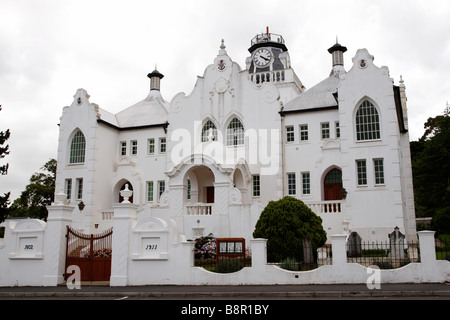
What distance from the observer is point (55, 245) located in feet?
58.2

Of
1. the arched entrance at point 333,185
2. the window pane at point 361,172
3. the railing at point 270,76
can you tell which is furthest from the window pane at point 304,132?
the railing at point 270,76

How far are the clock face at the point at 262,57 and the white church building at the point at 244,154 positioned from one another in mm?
25061

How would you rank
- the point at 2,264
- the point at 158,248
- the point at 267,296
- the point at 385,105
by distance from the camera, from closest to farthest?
the point at 267,296 < the point at 158,248 < the point at 2,264 < the point at 385,105

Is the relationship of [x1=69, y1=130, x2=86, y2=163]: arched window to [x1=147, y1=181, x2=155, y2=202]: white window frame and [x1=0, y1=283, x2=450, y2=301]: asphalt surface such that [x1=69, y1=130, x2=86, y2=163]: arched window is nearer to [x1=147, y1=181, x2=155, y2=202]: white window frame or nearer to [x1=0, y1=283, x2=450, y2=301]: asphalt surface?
[x1=147, y1=181, x2=155, y2=202]: white window frame

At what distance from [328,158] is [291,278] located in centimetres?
1451

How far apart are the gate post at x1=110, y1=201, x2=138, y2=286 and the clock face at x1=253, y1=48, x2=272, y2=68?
44337 millimetres

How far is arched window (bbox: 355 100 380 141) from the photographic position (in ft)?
88.0

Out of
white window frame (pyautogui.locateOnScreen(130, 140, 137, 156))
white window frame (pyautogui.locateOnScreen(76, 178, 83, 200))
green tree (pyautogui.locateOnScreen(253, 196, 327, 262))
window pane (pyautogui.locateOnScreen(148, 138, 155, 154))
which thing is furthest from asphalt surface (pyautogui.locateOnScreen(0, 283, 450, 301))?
white window frame (pyautogui.locateOnScreen(130, 140, 137, 156))

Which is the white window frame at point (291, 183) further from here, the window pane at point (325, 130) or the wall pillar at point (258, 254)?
the wall pillar at point (258, 254)

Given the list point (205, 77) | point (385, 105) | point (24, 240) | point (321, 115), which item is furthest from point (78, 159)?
point (385, 105)

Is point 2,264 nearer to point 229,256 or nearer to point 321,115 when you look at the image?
point 229,256

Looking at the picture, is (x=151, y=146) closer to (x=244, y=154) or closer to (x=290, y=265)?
(x=244, y=154)

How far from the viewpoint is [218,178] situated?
26.6 metres

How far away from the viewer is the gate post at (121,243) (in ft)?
54.7
